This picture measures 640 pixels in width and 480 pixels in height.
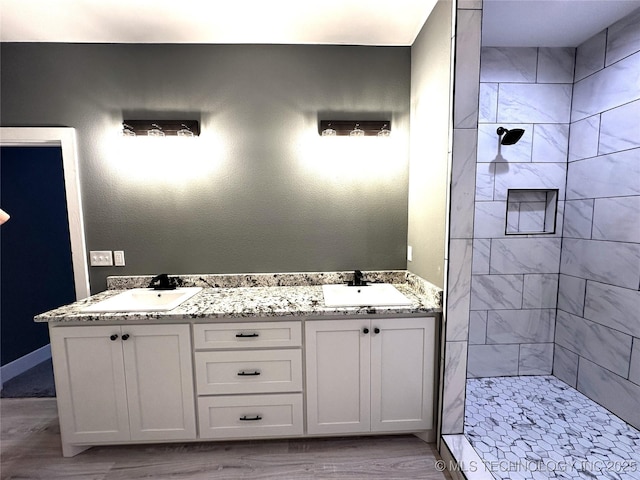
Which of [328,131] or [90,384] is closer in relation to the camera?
[90,384]

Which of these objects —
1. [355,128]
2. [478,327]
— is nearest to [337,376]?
[478,327]

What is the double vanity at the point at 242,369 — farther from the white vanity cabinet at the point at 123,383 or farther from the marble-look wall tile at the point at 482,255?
the marble-look wall tile at the point at 482,255

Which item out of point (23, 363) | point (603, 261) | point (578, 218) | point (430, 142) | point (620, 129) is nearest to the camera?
point (430, 142)

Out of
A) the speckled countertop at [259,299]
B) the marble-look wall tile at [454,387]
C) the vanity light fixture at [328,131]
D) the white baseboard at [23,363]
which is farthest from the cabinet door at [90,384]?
the marble-look wall tile at [454,387]

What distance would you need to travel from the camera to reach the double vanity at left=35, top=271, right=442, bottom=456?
5.00 ft

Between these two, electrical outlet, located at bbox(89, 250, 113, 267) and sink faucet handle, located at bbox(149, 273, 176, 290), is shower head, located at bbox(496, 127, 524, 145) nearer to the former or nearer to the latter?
sink faucet handle, located at bbox(149, 273, 176, 290)

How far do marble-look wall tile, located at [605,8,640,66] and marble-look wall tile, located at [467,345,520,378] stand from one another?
2.16m

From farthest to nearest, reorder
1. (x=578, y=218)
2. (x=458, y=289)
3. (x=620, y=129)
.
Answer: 1. (x=578, y=218)
2. (x=620, y=129)
3. (x=458, y=289)

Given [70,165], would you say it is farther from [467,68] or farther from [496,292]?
[496,292]

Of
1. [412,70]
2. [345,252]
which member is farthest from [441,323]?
[412,70]

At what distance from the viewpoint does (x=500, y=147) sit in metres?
2.11

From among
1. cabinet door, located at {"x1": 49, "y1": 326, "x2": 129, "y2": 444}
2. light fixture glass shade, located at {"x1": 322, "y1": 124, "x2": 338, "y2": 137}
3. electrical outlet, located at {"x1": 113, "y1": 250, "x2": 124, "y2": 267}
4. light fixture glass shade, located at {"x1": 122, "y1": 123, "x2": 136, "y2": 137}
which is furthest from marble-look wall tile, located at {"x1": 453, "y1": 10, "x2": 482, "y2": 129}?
electrical outlet, located at {"x1": 113, "y1": 250, "x2": 124, "y2": 267}

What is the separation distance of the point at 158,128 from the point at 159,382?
5.17 ft

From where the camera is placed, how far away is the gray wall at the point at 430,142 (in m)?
1.52
